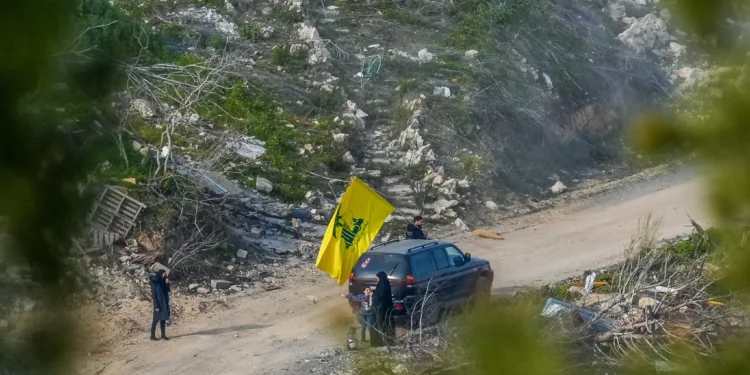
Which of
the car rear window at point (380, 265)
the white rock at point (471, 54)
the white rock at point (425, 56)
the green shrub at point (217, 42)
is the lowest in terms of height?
the car rear window at point (380, 265)

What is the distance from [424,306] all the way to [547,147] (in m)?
10.4

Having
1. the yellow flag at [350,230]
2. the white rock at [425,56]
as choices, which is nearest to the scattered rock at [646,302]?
the yellow flag at [350,230]

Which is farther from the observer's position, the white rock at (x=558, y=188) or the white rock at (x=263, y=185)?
the white rock at (x=558, y=188)

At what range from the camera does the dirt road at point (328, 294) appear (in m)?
10.4

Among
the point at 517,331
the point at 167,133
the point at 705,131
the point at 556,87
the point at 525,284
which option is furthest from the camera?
the point at 556,87

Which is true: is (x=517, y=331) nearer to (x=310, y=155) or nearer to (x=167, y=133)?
(x=167, y=133)

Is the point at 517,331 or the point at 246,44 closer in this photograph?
the point at 517,331

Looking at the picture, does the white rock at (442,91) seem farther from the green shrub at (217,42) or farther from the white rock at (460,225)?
the green shrub at (217,42)

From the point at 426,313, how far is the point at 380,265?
1020 mm

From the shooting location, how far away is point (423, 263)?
35.4 feet

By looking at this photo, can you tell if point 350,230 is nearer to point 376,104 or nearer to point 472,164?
point 472,164

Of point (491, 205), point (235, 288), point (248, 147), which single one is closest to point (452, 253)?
point (235, 288)

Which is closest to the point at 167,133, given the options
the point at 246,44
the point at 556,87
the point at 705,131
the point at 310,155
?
the point at 310,155

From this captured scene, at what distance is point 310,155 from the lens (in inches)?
663
